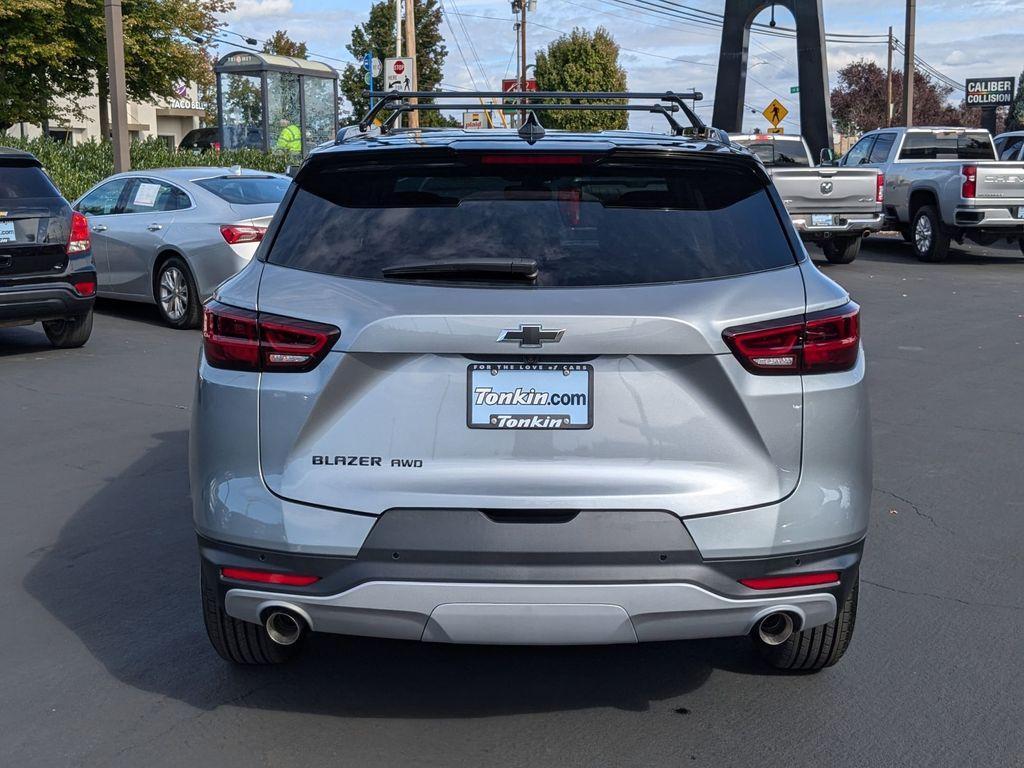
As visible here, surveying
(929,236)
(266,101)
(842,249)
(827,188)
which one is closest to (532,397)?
(827,188)

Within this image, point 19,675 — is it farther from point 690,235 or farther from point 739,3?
point 739,3

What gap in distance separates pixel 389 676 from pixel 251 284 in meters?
1.45

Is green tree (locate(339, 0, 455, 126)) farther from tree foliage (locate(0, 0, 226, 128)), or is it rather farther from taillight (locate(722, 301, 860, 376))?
taillight (locate(722, 301, 860, 376))

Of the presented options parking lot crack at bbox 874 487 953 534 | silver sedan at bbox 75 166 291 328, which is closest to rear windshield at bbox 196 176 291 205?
silver sedan at bbox 75 166 291 328

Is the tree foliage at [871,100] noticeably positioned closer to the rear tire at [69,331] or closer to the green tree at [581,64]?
the green tree at [581,64]

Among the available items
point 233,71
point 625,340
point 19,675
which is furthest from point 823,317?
point 233,71

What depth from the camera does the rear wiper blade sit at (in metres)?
3.54

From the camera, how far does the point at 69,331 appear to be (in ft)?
38.5

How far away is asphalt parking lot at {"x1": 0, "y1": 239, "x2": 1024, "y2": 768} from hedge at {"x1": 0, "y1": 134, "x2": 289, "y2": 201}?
1402cm

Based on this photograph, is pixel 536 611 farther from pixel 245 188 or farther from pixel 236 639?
pixel 245 188

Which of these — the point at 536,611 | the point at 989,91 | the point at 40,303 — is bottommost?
the point at 536,611

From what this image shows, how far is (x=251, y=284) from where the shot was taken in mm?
3721

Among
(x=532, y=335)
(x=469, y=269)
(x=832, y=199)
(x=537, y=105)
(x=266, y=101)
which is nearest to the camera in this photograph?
Result: (x=532, y=335)

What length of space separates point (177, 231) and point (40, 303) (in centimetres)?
226
